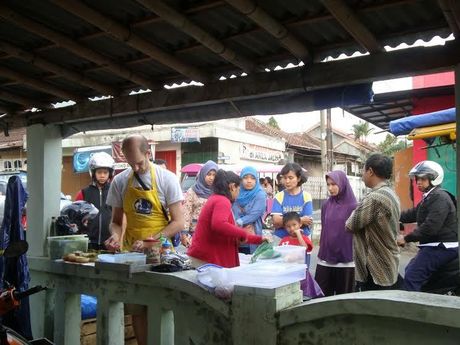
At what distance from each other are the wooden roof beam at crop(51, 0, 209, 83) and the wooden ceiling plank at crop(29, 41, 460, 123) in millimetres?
182

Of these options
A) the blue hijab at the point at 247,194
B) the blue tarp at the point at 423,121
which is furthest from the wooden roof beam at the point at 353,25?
the blue tarp at the point at 423,121

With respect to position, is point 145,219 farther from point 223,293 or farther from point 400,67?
point 400,67

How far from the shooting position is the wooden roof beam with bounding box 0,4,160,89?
2.71m

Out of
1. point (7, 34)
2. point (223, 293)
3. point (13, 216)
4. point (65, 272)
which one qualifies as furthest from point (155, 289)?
point (7, 34)

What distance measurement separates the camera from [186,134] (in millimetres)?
18516

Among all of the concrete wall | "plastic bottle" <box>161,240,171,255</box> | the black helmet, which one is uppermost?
the black helmet

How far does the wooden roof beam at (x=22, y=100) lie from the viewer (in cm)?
425

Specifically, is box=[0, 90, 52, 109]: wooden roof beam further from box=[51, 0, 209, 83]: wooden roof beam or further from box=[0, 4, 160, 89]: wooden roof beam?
box=[51, 0, 209, 83]: wooden roof beam

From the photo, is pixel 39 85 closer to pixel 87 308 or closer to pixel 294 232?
pixel 87 308

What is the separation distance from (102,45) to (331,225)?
2.69 meters

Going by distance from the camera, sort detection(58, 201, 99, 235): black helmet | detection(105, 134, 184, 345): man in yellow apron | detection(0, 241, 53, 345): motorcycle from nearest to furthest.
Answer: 1. detection(0, 241, 53, 345): motorcycle
2. detection(105, 134, 184, 345): man in yellow apron
3. detection(58, 201, 99, 235): black helmet

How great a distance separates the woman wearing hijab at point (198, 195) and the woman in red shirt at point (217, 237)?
6.55ft

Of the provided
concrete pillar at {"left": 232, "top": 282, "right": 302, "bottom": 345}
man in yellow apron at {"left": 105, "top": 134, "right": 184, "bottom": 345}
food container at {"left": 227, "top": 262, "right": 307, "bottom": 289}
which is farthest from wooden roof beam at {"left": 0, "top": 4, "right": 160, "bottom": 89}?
concrete pillar at {"left": 232, "top": 282, "right": 302, "bottom": 345}

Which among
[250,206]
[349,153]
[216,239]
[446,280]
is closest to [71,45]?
[216,239]
